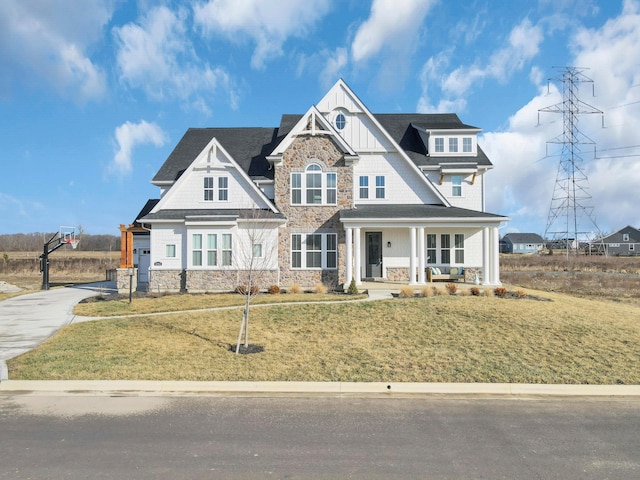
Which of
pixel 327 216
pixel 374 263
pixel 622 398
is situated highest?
pixel 327 216

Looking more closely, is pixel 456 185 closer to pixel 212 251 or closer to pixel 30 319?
pixel 212 251

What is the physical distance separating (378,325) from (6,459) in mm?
9368

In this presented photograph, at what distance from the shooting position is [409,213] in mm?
21719

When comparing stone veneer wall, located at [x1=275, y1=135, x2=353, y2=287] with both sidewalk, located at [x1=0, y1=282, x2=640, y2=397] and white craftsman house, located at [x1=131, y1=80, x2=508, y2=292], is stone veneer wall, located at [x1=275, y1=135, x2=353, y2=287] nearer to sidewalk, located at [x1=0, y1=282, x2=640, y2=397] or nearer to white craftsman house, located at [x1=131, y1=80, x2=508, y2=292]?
white craftsman house, located at [x1=131, y1=80, x2=508, y2=292]

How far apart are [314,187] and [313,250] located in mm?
3168

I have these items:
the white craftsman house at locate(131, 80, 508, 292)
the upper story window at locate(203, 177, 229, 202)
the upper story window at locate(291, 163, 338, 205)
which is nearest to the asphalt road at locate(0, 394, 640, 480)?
the white craftsman house at locate(131, 80, 508, 292)

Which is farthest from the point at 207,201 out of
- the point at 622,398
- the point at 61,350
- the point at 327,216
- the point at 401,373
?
the point at 622,398

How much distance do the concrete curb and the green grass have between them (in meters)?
0.29

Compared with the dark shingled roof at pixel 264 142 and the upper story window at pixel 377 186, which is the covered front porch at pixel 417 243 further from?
the dark shingled roof at pixel 264 142

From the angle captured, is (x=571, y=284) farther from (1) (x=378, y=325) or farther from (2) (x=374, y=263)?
(1) (x=378, y=325)

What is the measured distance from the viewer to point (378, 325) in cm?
1314

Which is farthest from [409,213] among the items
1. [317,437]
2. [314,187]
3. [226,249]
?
[317,437]

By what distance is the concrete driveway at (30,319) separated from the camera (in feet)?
38.0

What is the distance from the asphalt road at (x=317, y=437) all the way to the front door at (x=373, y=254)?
15.8m
